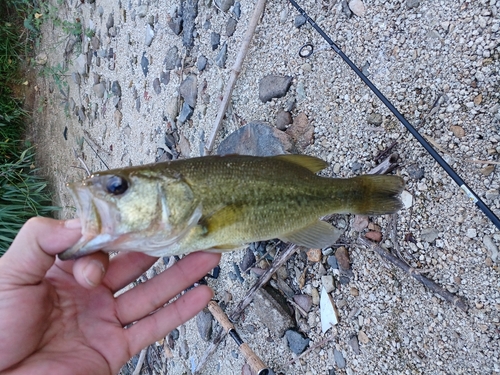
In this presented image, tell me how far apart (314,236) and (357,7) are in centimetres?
182

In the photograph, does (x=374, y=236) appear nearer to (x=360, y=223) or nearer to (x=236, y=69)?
(x=360, y=223)

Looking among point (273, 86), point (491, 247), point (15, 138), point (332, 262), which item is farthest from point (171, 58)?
point (15, 138)

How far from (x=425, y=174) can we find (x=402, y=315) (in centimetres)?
96

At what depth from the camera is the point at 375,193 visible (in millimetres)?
A: 2652

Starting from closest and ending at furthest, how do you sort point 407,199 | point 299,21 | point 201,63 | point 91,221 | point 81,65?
point 91,221, point 407,199, point 299,21, point 201,63, point 81,65

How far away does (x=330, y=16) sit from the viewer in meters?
3.53

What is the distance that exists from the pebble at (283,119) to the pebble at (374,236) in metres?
1.12

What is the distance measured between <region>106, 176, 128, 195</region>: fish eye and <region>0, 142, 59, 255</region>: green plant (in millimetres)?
4909

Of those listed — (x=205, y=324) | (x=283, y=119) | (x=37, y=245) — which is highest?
(x=283, y=119)

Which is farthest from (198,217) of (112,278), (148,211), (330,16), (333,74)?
(330,16)

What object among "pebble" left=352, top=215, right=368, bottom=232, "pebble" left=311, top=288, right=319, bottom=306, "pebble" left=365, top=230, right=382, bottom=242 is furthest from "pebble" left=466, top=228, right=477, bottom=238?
"pebble" left=311, top=288, right=319, bottom=306

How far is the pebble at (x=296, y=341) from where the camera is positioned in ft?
11.4

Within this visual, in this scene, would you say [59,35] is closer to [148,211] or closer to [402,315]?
[148,211]

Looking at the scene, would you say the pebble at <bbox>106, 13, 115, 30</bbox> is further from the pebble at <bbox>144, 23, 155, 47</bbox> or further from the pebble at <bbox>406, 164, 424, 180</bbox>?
the pebble at <bbox>406, 164, 424, 180</bbox>
